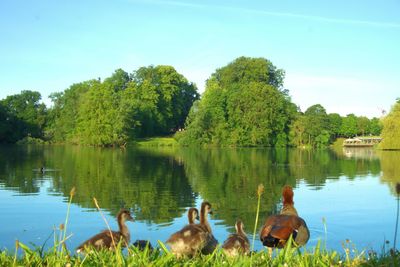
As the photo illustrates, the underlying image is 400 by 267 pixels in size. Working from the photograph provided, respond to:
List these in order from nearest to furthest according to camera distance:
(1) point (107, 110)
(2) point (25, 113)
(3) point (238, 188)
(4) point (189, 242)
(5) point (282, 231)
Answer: (4) point (189, 242), (5) point (282, 231), (3) point (238, 188), (1) point (107, 110), (2) point (25, 113)

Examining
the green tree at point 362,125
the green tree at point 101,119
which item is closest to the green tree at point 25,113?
the green tree at point 101,119

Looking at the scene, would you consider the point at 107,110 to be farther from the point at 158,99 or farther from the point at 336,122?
the point at 336,122

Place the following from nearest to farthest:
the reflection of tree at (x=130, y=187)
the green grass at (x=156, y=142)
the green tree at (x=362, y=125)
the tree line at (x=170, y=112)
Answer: the reflection of tree at (x=130, y=187)
the tree line at (x=170, y=112)
the green grass at (x=156, y=142)
the green tree at (x=362, y=125)

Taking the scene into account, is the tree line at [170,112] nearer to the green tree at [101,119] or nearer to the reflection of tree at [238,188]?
the green tree at [101,119]

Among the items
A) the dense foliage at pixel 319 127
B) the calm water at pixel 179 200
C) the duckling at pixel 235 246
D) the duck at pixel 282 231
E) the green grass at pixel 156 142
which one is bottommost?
the calm water at pixel 179 200

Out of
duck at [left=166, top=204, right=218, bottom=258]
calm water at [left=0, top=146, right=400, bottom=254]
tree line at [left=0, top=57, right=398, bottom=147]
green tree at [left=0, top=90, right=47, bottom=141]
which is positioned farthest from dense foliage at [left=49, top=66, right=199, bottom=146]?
duck at [left=166, top=204, right=218, bottom=258]

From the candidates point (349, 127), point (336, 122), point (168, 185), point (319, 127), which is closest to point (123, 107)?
point (319, 127)

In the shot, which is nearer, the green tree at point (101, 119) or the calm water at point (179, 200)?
the calm water at point (179, 200)

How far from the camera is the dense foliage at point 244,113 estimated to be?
88.5 meters

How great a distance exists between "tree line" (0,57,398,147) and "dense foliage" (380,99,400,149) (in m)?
0.87

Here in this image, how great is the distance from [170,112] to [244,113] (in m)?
20.1

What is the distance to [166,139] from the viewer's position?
98.3 m

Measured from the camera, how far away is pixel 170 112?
4124 inches

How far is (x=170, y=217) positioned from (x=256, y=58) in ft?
272
